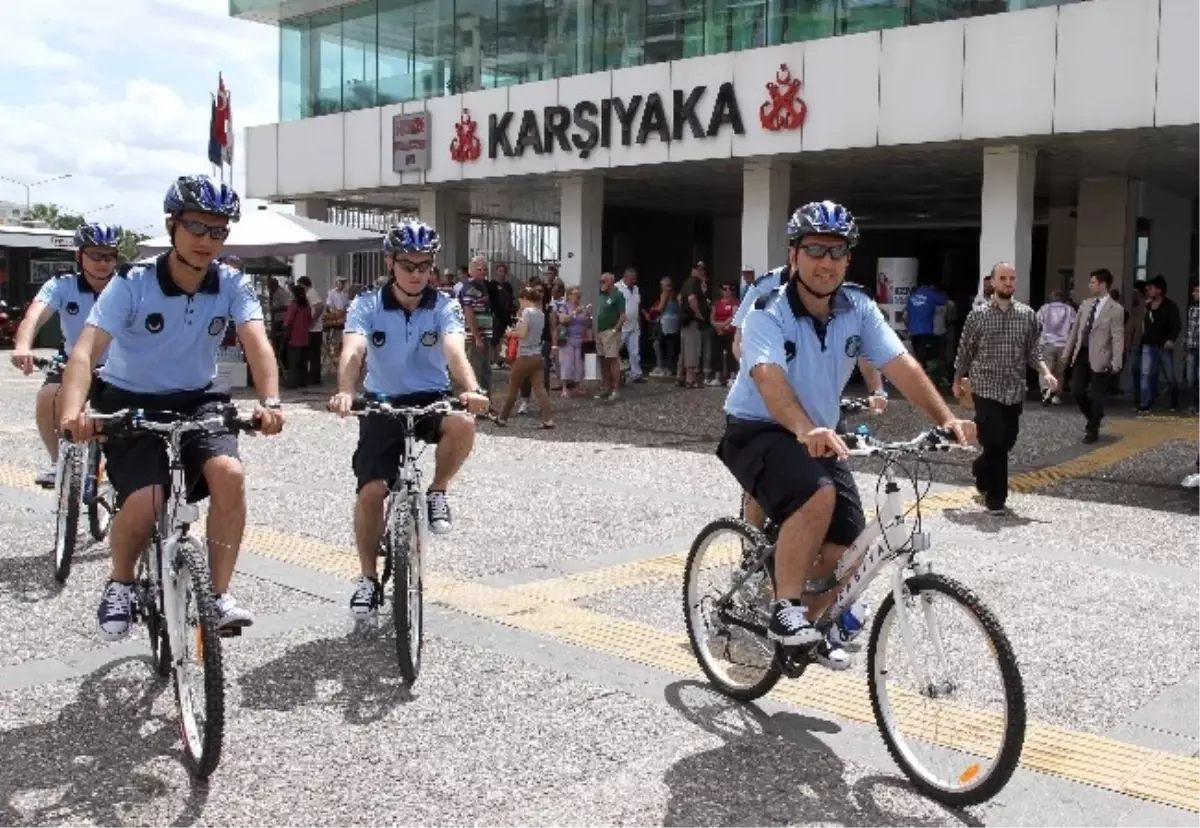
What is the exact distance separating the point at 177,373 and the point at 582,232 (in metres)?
17.3

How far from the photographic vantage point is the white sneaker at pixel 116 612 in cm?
421

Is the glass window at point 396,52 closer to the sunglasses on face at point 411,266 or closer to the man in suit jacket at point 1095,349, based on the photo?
the man in suit jacket at point 1095,349

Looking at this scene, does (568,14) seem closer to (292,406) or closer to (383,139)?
(383,139)

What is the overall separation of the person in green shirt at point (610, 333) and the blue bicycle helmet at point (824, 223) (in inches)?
507

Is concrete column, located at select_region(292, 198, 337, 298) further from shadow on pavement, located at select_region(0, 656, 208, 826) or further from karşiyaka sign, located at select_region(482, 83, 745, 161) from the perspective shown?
shadow on pavement, located at select_region(0, 656, 208, 826)

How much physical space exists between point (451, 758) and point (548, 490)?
18.6ft

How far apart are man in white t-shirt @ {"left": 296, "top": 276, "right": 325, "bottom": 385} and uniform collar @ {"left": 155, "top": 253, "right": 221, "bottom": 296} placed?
15850 mm

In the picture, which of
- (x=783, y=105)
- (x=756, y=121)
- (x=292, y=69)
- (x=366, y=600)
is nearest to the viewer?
(x=366, y=600)

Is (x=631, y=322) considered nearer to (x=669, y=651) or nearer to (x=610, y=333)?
(x=610, y=333)

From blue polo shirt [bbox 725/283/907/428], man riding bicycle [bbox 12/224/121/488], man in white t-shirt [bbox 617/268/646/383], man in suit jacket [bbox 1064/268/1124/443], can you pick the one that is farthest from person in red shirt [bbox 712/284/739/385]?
blue polo shirt [bbox 725/283/907/428]

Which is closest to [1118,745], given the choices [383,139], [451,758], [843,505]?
[843,505]

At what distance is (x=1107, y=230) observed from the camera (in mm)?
19422

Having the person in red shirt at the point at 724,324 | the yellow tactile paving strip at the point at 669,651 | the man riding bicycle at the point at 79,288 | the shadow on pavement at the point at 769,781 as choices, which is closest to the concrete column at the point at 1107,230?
the person in red shirt at the point at 724,324

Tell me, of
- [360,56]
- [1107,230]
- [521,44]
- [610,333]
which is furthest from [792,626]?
[360,56]
